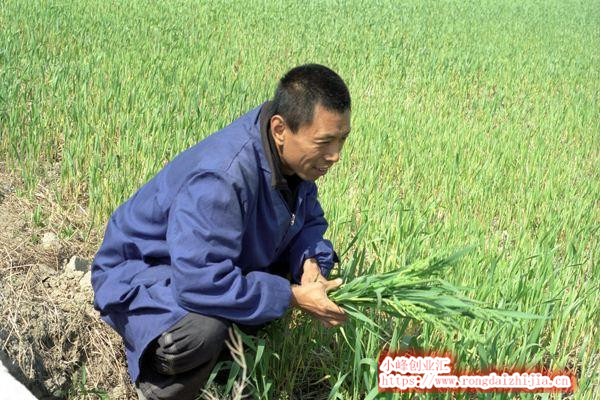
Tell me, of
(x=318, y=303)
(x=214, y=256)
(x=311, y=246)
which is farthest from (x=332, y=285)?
(x=214, y=256)

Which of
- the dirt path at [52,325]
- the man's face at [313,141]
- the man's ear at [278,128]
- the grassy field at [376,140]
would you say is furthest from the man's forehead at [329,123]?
the dirt path at [52,325]

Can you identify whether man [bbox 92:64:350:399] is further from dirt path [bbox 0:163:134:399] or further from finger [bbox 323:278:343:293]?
dirt path [bbox 0:163:134:399]

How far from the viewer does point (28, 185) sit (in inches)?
124

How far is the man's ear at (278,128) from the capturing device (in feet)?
6.26

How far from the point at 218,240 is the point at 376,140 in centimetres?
252

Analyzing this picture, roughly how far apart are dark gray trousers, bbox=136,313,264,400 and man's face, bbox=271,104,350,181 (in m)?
0.48

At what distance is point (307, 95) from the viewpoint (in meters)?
1.86

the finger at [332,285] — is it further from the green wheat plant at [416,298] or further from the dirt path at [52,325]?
the dirt path at [52,325]

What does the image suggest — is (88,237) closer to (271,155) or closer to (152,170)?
(152,170)

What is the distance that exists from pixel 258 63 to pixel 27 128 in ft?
9.36

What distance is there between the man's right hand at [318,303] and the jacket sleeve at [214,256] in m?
0.08

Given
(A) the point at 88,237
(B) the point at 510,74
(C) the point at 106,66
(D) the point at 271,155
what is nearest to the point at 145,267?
(D) the point at 271,155

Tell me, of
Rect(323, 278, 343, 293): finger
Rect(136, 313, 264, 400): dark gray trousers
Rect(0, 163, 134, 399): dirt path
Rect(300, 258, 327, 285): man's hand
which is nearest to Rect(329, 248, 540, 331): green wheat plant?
Rect(323, 278, 343, 293): finger

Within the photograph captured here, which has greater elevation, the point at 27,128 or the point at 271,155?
the point at 271,155
